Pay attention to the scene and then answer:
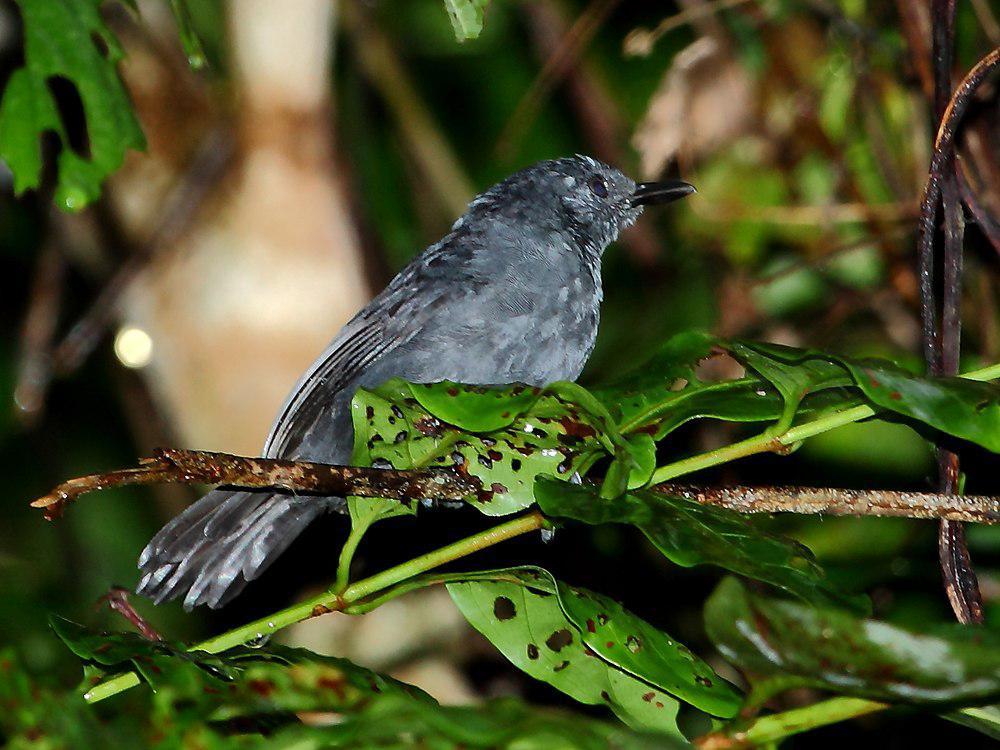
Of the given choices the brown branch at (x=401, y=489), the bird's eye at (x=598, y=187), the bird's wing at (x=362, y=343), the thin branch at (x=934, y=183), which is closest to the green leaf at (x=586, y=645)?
the brown branch at (x=401, y=489)

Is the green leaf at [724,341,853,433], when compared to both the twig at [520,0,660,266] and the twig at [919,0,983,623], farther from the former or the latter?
the twig at [520,0,660,266]

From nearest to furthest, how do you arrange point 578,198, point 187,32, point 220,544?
1. point 187,32
2. point 220,544
3. point 578,198

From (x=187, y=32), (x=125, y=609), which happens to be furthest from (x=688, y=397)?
(x=187, y=32)

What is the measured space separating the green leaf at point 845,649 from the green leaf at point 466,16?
1661mm

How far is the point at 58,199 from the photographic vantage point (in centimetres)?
307

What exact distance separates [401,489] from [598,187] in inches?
105

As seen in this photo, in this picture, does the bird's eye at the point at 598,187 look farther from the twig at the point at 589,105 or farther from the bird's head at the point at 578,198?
the twig at the point at 589,105

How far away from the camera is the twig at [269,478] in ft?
6.86

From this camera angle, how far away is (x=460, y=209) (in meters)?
6.54

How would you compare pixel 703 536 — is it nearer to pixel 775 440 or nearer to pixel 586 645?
pixel 775 440

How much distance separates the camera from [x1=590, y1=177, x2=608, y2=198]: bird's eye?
4824mm

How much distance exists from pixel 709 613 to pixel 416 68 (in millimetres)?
6878

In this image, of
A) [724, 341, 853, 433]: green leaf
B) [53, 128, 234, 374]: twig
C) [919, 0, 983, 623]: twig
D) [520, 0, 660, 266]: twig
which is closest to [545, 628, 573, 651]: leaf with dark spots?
[724, 341, 853, 433]: green leaf

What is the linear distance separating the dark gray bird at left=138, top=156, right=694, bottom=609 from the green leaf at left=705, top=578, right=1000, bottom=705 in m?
2.32
